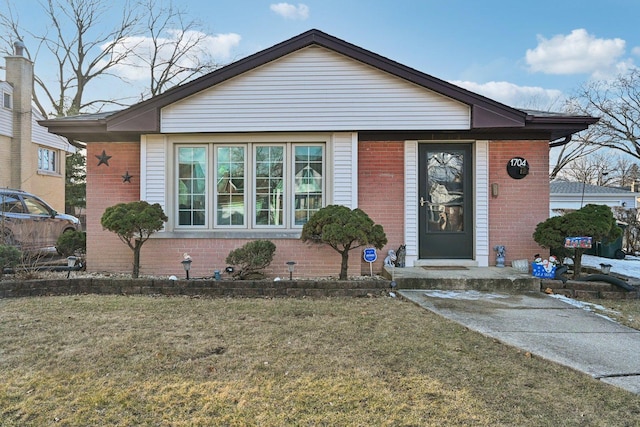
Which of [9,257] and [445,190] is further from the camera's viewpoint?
[445,190]

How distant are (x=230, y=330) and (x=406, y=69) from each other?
5008mm

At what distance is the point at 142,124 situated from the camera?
6.46 meters

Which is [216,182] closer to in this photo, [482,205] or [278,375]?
[278,375]

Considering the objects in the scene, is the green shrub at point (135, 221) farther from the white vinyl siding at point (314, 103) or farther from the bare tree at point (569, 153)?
the bare tree at point (569, 153)

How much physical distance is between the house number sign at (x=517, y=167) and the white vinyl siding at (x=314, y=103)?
3.77 ft

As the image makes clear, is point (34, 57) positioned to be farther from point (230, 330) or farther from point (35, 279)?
point (230, 330)

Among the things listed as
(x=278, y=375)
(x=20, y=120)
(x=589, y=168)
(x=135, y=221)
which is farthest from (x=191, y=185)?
(x=589, y=168)

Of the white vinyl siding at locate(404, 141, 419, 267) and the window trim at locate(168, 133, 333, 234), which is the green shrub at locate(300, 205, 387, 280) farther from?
the white vinyl siding at locate(404, 141, 419, 267)

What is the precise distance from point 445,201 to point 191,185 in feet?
15.3

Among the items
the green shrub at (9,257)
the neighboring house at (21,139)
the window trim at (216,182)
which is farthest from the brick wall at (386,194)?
the neighboring house at (21,139)

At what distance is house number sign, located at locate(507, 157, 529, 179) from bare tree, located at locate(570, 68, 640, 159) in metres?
20.0

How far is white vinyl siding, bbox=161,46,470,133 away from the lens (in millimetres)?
6480

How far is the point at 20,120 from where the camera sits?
16578mm

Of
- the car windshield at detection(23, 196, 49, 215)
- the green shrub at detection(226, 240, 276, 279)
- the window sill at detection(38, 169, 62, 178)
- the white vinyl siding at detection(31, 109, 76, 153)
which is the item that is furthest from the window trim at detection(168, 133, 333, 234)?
the window sill at detection(38, 169, 62, 178)
